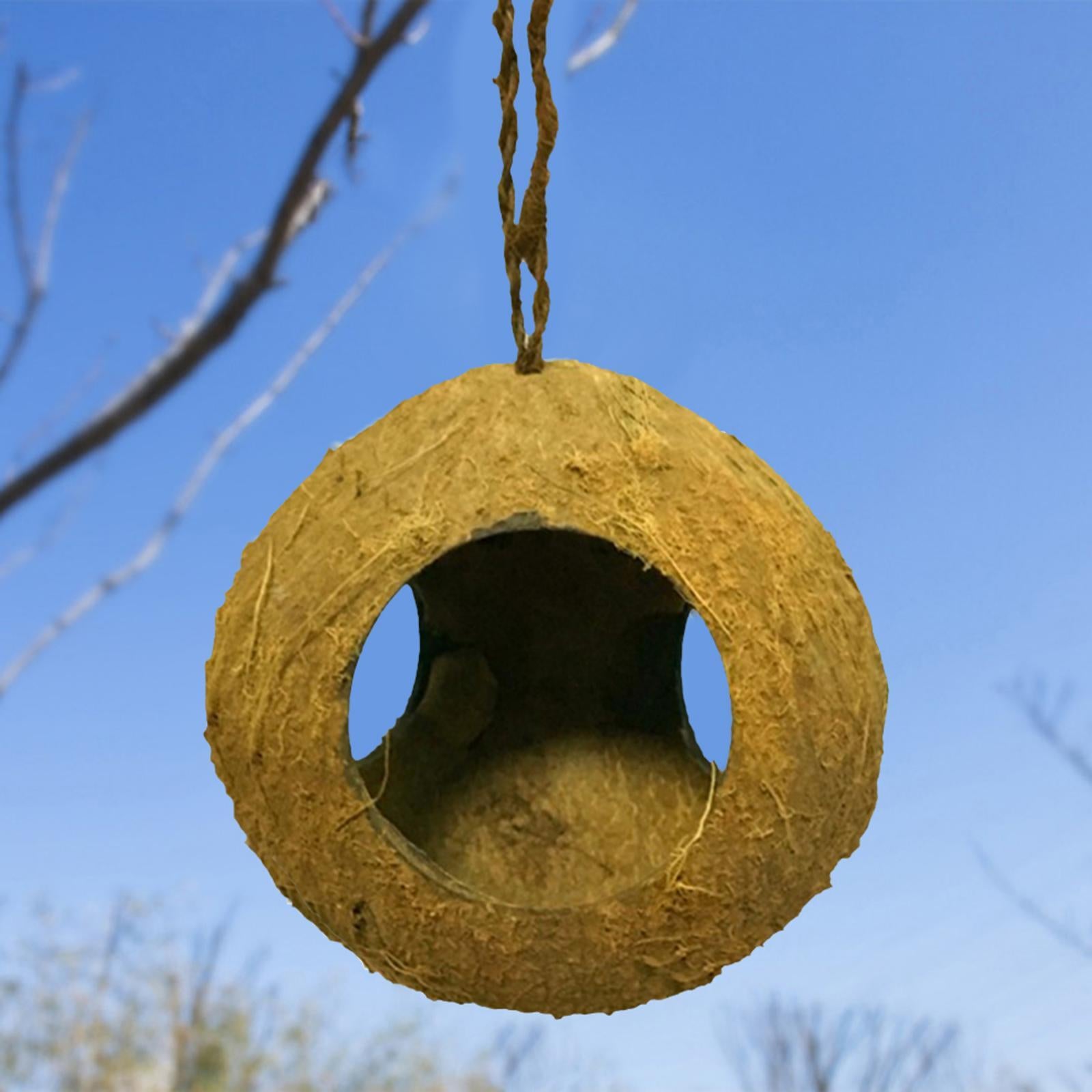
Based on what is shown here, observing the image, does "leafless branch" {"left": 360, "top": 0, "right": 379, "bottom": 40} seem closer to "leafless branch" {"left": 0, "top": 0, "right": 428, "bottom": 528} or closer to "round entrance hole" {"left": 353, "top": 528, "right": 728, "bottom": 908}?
"leafless branch" {"left": 0, "top": 0, "right": 428, "bottom": 528}

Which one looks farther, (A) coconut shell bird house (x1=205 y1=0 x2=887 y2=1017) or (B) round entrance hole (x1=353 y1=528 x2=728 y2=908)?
(B) round entrance hole (x1=353 y1=528 x2=728 y2=908)

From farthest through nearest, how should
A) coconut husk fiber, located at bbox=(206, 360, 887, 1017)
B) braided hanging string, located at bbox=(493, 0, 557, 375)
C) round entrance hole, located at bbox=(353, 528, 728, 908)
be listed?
round entrance hole, located at bbox=(353, 528, 728, 908)
braided hanging string, located at bbox=(493, 0, 557, 375)
coconut husk fiber, located at bbox=(206, 360, 887, 1017)

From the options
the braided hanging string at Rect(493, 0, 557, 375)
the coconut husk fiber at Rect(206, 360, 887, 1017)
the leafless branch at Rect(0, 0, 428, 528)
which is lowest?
the leafless branch at Rect(0, 0, 428, 528)

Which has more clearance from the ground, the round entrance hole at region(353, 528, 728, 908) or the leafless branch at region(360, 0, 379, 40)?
the round entrance hole at region(353, 528, 728, 908)

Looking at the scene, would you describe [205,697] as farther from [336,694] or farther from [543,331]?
[543,331]

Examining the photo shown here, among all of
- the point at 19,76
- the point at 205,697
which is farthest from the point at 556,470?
the point at 19,76

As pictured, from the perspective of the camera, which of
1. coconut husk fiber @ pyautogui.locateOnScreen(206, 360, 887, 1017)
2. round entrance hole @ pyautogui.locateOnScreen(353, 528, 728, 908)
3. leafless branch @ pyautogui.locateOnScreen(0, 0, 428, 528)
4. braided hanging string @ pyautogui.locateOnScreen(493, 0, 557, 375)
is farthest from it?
round entrance hole @ pyautogui.locateOnScreen(353, 528, 728, 908)

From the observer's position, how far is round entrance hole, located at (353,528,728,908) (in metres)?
2.32

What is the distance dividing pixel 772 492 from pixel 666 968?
750 mm

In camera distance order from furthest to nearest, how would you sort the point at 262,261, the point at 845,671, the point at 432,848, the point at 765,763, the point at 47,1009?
the point at 47,1009 < the point at 432,848 < the point at 845,671 < the point at 765,763 < the point at 262,261

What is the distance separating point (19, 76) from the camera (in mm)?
737

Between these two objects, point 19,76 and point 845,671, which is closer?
point 19,76

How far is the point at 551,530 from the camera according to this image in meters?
1.99

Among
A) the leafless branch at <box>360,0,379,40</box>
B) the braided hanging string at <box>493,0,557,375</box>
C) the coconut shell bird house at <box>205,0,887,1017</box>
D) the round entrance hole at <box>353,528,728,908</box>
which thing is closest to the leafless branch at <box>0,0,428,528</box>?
the leafless branch at <box>360,0,379,40</box>
